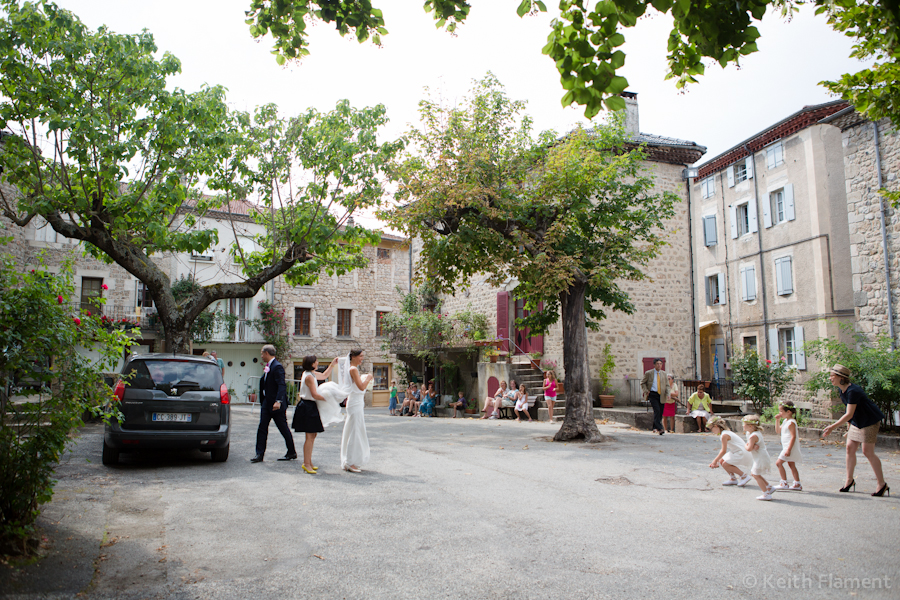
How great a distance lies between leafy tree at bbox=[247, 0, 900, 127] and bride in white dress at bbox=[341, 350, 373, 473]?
13.3 ft

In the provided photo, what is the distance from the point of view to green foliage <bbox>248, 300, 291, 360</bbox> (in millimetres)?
31594

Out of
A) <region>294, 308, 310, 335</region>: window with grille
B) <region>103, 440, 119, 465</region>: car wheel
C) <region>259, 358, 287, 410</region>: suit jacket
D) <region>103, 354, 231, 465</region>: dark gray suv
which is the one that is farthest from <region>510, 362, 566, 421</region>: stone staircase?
<region>294, 308, 310, 335</region>: window with grille

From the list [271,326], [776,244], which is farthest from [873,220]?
[271,326]

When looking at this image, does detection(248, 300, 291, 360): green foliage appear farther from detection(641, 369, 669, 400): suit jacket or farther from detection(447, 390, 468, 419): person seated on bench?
detection(641, 369, 669, 400): suit jacket

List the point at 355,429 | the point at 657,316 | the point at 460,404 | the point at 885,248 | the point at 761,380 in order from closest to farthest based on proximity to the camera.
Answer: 1. the point at 355,429
2. the point at 885,248
3. the point at 761,380
4. the point at 657,316
5. the point at 460,404

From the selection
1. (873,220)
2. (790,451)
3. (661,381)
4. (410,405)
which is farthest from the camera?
(410,405)

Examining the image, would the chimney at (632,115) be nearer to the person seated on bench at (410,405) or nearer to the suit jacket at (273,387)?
the person seated on bench at (410,405)

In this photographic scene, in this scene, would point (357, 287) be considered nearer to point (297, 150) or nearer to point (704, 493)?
point (297, 150)

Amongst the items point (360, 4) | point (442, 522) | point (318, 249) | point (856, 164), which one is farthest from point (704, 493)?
point (856, 164)

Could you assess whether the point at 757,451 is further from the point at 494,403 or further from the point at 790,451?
the point at 494,403

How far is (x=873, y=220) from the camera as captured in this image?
15766 millimetres

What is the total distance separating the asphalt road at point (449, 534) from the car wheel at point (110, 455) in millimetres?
132

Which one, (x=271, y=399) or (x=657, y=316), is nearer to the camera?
(x=271, y=399)

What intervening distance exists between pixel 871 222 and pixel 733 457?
12167 mm
